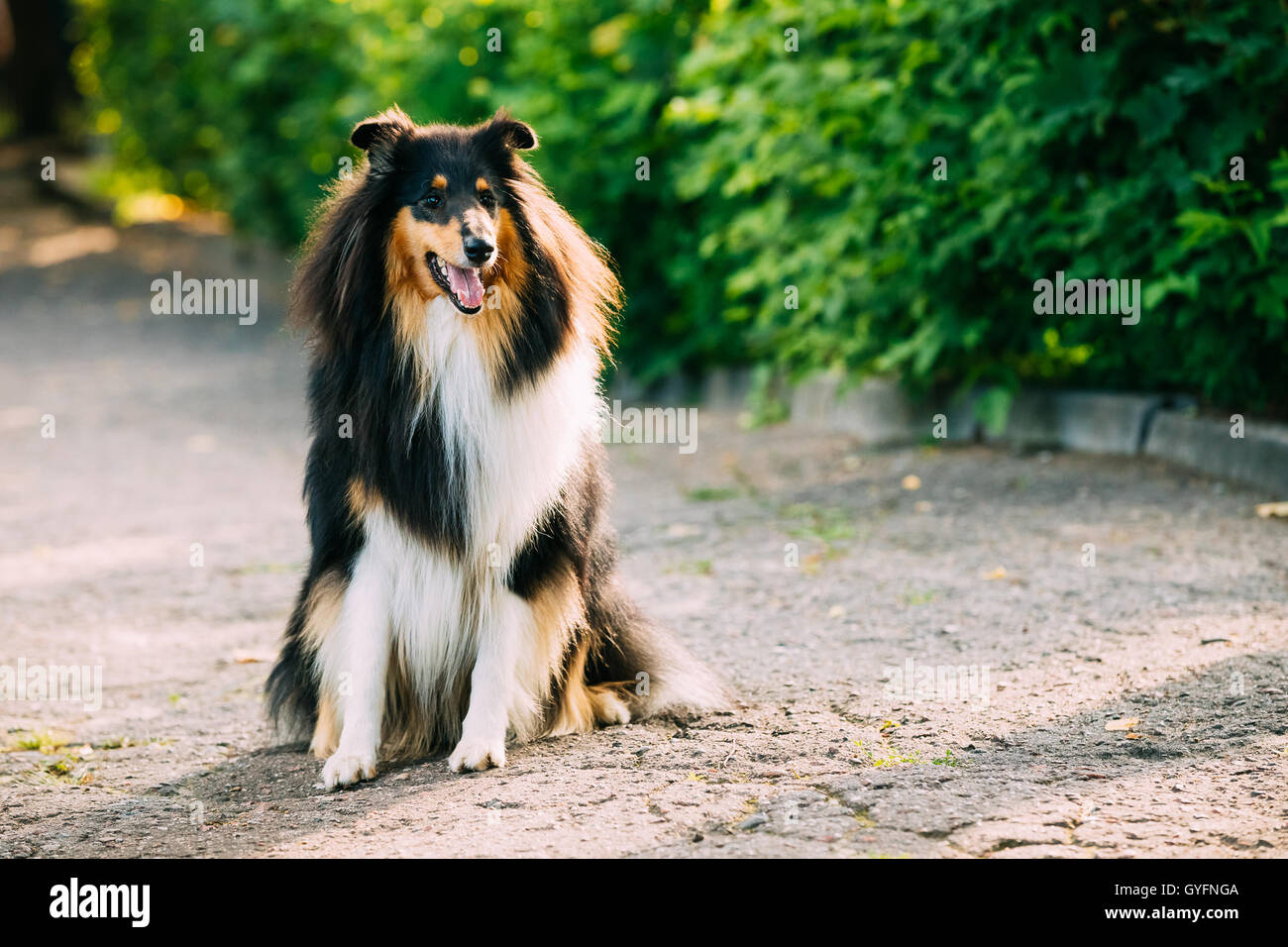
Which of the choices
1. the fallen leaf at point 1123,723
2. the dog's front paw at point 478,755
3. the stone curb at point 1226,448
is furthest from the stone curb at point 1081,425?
the dog's front paw at point 478,755

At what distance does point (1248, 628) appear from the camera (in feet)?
15.3

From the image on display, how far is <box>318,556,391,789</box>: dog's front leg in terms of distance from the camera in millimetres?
3939

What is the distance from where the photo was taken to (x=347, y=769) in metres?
3.87

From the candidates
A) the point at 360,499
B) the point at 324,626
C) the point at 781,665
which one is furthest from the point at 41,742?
the point at 781,665

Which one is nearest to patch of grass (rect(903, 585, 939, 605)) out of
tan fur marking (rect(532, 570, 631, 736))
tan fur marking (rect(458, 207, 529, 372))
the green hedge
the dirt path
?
the dirt path

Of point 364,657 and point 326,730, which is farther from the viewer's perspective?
point 326,730

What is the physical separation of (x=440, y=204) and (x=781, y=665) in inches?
82.3

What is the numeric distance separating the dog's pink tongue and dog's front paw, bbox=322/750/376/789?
1.38 m

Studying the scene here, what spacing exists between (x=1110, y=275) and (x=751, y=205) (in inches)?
133

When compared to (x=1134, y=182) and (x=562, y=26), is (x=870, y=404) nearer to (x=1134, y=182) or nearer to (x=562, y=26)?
(x=1134, y=182)

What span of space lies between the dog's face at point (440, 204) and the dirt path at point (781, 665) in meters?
1.48

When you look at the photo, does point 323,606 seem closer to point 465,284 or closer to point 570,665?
point 570,665

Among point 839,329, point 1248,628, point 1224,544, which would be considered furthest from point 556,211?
point 839,329

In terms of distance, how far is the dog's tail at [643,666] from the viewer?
14.2 ft
